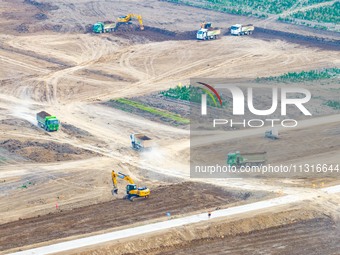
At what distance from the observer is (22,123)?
82125mm

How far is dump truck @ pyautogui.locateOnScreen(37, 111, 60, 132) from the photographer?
78625 millimetres

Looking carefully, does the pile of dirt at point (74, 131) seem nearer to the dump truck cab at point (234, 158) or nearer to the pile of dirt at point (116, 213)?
the pile of dirt at point (116, 213)

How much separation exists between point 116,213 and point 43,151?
55.3ft

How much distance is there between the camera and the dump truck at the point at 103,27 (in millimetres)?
124062

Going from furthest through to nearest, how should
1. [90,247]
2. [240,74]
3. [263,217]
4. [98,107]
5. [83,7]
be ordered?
1. [83,7]
2. [240,74]
3. [98,107]
4. [263,217]
5. [90,247]

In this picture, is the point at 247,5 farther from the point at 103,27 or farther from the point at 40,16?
the point at 40,16

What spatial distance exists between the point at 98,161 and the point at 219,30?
188 ft

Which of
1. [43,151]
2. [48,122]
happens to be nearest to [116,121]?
[48,122]

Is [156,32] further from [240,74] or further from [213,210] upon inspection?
[213,210]

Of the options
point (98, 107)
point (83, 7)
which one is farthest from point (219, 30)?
point (98, 107)

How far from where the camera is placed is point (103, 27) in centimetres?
12475

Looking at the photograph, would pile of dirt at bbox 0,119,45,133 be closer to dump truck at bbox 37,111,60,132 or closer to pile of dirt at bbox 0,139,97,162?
dump truck at bbox 37,111,60,132

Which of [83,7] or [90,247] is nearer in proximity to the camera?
[90,247]

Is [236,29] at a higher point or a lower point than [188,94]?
higher
